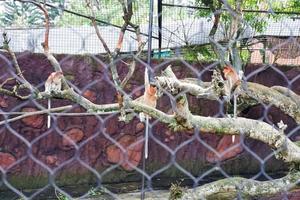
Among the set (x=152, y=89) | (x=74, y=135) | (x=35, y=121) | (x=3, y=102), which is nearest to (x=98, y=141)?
(x=74, y=135)

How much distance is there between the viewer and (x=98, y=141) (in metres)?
3.79

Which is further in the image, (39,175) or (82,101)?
(39,175)

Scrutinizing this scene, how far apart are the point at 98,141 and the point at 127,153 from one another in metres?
0.23

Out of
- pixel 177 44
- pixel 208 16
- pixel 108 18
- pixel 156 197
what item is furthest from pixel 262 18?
pixel 156 197

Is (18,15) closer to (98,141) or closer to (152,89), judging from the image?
(152,89)

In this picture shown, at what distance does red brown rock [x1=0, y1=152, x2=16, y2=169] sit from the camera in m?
3.54

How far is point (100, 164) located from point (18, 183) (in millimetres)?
598

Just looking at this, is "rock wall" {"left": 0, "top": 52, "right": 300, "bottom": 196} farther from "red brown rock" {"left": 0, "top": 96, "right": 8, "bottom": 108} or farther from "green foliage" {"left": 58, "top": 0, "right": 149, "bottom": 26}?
"green foliage" {"left": 58, "top": 0, "right": 149, "bottom": 26}

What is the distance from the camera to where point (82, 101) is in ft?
6.05

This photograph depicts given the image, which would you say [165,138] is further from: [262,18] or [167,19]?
[262,18]

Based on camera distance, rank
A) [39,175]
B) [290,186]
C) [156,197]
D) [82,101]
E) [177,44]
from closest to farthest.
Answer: [82,101], [290,186], [156,197], [39,175], [177,44]

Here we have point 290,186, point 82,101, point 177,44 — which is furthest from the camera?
point 177,44

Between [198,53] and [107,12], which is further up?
[107,12]

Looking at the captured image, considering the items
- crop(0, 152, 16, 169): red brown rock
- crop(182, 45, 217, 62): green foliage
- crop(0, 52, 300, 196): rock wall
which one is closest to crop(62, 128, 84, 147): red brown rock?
crop(0, 52, 300, 196): rock wall
